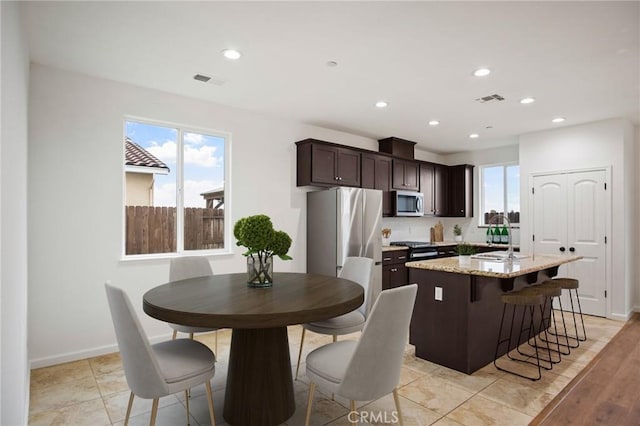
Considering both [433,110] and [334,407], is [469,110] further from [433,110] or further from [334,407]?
[334,407]

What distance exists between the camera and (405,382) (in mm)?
2779

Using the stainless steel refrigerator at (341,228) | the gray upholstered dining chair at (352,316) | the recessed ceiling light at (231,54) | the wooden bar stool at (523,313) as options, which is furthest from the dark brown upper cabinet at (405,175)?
the recessed ceiling light at (231,54)

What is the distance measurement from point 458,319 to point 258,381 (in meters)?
1.75

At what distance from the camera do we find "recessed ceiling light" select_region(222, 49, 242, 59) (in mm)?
2817

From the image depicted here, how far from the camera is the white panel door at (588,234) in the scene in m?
4.75

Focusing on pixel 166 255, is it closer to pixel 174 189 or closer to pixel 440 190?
pixel 174 189

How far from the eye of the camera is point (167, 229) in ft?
12.7

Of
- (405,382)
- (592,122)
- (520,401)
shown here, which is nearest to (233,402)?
(405,382)

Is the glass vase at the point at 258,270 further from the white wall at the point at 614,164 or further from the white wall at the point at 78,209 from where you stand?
the white wall at the point at 614,164

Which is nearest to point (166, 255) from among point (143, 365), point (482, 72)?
point (143, 365)

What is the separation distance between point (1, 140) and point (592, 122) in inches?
236

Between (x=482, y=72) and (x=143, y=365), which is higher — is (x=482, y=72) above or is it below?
above

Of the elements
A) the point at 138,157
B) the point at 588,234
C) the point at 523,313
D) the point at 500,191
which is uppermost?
the point at 138,157

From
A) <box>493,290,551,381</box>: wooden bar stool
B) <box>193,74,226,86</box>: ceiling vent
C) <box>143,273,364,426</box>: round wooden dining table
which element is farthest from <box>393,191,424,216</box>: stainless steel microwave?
<box>143,273,364,426</box>: round wooden dining table
